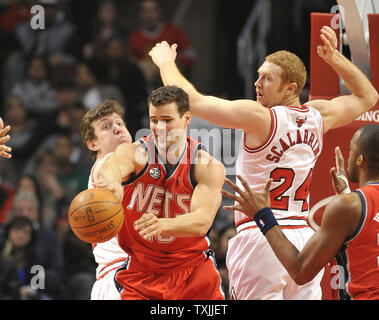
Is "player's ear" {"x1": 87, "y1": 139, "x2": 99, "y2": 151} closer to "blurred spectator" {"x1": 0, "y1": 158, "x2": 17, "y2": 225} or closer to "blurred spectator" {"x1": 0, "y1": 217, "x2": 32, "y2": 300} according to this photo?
"blurred spectator" {"x1": 0, "y1": 217, "x2": 32, "y2": 300}

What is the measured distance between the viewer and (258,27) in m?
9.15

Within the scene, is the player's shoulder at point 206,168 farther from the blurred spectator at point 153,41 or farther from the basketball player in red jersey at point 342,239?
the blurred spectator at point 153,41

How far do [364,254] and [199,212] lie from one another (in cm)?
108

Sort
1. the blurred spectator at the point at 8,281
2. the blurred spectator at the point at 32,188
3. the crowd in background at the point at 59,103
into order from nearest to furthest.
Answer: the blurred spectator at the point at 8,281 → the crowd in background at the point at 59,103 → the blurred spectator at the point at 32,188

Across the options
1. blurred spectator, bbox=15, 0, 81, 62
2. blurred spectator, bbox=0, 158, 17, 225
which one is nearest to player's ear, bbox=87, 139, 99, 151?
blurred spectator, bbox=0, 158, 17, 225

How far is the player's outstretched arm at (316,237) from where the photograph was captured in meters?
3.50

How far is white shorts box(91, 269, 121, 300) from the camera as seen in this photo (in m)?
4.77

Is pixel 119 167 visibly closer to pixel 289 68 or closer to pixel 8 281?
pixel 289 68

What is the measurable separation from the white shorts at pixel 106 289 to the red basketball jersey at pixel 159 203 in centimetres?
53

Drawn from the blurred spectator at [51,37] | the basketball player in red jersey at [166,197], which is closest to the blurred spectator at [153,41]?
the blurred spectator at [51,37]

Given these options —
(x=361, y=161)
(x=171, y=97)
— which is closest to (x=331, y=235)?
(x=361, y=161)
